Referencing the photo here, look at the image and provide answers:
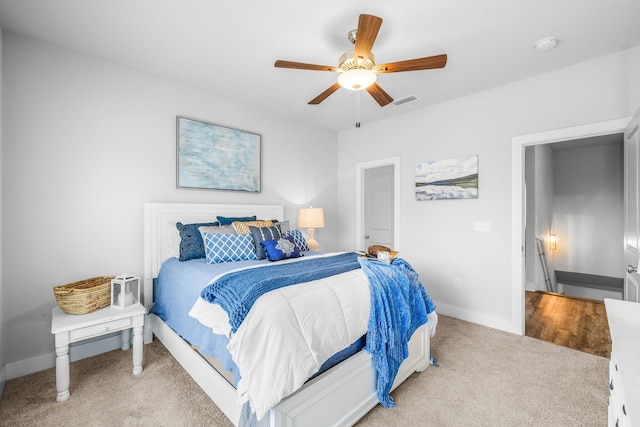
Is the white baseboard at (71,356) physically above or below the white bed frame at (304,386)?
below

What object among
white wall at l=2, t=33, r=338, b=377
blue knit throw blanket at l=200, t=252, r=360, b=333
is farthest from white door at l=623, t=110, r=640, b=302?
white wall at l=2, t=33, r=338, b=377

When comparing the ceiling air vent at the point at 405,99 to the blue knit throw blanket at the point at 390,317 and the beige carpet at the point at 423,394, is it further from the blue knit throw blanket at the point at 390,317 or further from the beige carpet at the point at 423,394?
the beige carpet at the point at 423,394

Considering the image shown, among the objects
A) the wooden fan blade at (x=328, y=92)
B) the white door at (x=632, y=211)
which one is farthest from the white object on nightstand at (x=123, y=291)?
the white door at (x=632, y=211)

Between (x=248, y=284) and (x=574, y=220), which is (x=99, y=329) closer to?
(x=248, y=284)

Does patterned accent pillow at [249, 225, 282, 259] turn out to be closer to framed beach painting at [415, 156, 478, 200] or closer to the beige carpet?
the beige carpet

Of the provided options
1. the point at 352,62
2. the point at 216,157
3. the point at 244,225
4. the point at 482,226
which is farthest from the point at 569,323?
the point at 216,157

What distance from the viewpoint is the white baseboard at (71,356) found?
2.22 m

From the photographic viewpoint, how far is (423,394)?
201 centimetres

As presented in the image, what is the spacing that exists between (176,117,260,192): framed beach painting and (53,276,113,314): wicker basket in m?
1.23

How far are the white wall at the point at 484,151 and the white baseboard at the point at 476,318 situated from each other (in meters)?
0.01

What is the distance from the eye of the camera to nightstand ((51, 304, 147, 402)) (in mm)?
1926

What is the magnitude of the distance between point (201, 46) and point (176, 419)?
8.93ft

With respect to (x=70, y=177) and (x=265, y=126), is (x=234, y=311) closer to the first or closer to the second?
(x=70, y=177)

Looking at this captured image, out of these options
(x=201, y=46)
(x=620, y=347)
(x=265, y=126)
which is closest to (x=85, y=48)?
(x=201, y=46)
